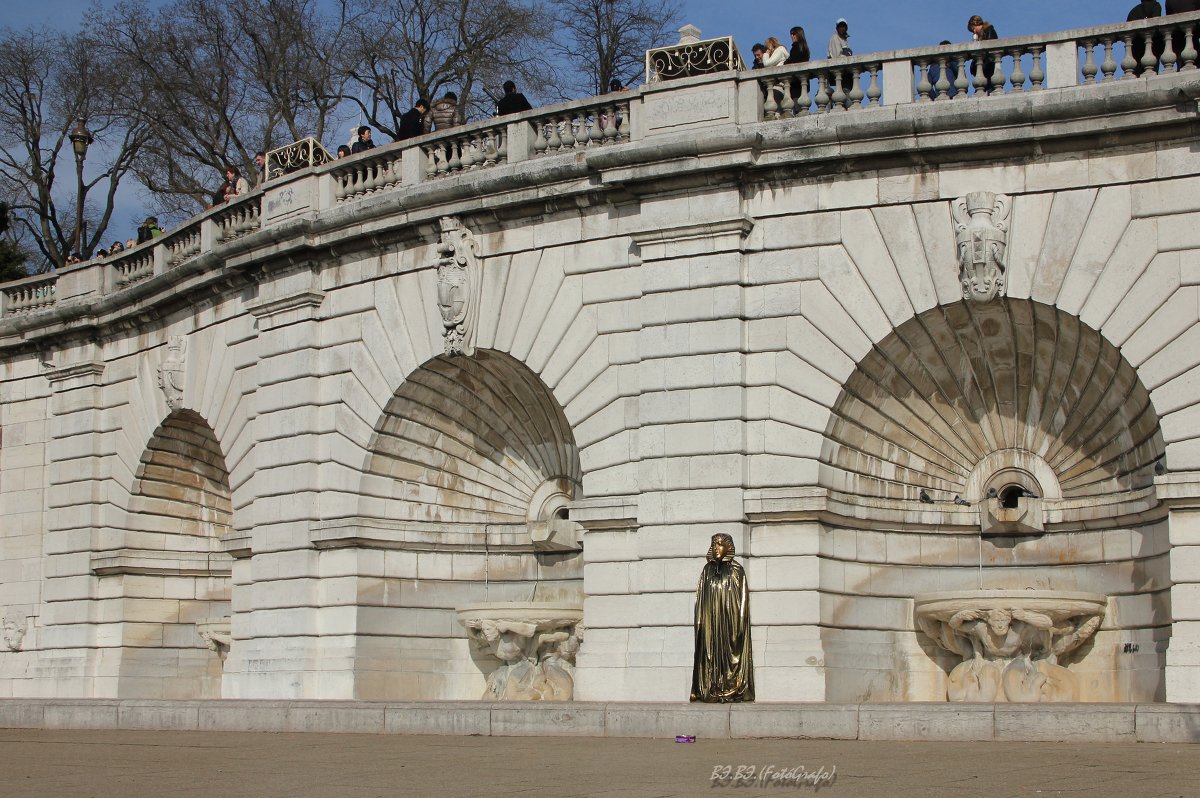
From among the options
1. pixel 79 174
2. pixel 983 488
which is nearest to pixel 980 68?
pixel 983 488

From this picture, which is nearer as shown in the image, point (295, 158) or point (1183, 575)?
point (1183, 575)

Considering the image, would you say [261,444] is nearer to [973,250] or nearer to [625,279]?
[625,279]

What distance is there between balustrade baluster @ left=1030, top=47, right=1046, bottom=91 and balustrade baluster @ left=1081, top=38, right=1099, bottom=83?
0.48 meters

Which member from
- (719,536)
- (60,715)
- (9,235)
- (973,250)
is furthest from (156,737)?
(9,235)

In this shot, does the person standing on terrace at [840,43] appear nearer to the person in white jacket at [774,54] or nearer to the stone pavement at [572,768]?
the person in white jacket at [774,54]

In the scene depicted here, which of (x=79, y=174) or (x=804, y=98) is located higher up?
(x=79, y=174)

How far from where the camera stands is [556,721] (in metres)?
17.1

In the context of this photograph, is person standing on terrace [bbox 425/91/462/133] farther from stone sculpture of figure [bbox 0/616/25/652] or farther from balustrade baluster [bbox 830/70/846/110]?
stone sculpture of figure [bbox 0/616/25/652]

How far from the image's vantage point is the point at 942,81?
20.1 meters

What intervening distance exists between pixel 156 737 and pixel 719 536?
21.3ft

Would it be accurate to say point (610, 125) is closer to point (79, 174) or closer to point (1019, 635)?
point (1019, 635)

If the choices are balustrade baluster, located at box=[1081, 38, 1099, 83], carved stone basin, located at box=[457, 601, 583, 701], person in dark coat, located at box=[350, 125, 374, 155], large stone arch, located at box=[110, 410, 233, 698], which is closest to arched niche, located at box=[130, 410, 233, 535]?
large stone arch, located at box=[110, 410, 233, 698]

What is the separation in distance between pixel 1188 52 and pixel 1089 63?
3.54 feet

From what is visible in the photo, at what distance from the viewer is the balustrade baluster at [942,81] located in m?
20.1
